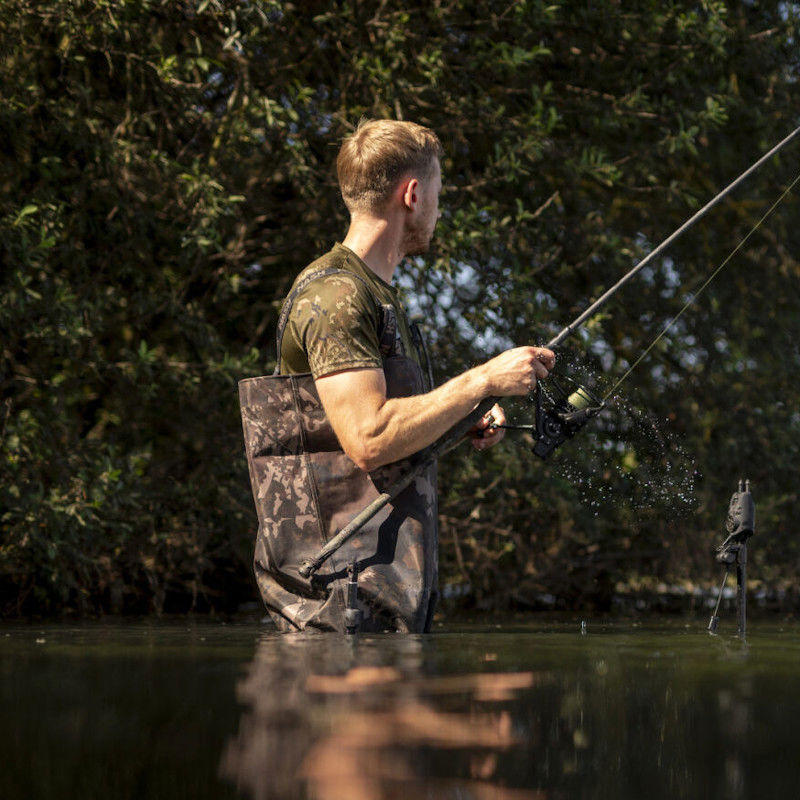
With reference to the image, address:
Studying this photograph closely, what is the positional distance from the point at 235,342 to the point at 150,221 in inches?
44.2

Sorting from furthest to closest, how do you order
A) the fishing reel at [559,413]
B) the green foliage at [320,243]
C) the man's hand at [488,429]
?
the green foliage at [320,243], the man's hand at [488,429], the fishing reel at [559,413]

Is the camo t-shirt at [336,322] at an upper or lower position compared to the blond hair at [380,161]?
lower

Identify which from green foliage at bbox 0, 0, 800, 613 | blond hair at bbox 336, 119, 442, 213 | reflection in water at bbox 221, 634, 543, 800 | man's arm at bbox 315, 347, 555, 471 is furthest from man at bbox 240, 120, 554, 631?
green foliage at bbox 0, 0, 800, 613

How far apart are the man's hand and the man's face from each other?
0.57 meters

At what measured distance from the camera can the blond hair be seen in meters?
3.71

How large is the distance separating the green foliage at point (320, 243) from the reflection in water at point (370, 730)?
4.75 metres

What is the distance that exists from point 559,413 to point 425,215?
693 millimetres

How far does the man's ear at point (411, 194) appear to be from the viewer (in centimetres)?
373

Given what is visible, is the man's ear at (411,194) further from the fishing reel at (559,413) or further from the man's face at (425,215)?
the fishing reel at (559,413)

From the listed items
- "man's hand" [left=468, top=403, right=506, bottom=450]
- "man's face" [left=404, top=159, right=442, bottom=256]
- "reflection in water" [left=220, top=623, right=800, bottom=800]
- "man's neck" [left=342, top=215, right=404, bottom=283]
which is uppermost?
"man's face" [left=404, top=159, right=442, bottom=256]

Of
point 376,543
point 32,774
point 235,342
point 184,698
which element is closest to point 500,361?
point 376,543

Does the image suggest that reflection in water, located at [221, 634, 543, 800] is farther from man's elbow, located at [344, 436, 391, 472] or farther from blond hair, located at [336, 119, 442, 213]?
blond hair, located at [336, 119, 442, 213]

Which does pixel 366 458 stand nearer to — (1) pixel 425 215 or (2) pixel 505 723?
(1) pixel 425 215

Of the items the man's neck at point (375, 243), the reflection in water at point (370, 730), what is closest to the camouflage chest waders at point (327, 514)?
the man's neck at point (375, 243)
